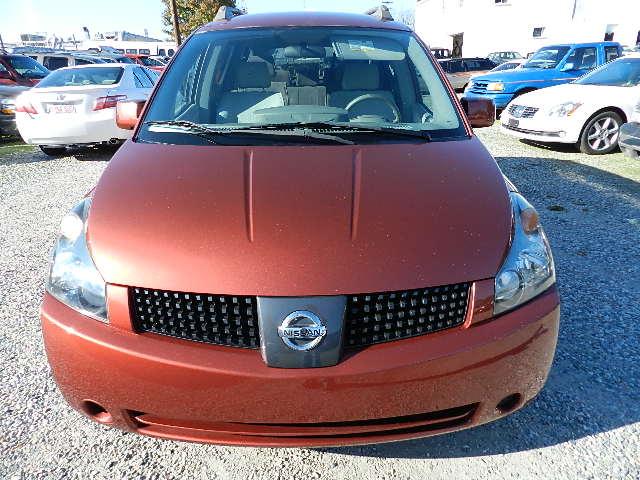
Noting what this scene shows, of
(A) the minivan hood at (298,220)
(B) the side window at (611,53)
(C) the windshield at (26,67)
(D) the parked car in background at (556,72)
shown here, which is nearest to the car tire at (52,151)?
(C) the windshield at (26,67)

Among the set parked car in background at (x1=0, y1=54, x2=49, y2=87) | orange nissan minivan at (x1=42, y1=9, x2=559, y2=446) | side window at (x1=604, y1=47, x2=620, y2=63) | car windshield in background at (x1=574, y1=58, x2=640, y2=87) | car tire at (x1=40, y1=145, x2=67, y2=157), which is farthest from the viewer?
side window at (x1=604, y1=47, x2=620, y2=63)

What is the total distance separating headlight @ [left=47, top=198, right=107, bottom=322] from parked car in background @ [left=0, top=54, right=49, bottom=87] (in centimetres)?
970

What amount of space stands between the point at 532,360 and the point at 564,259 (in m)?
2.47

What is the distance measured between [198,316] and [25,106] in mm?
7192

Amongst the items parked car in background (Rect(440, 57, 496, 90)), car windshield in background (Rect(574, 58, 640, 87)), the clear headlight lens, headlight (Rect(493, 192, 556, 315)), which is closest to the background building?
parked car in background (Rect(440, 57, 496, 90))

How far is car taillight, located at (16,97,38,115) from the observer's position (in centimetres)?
709

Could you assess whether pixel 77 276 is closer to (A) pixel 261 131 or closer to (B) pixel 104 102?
(A) pixel 261 131

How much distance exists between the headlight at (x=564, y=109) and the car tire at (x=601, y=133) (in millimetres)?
334

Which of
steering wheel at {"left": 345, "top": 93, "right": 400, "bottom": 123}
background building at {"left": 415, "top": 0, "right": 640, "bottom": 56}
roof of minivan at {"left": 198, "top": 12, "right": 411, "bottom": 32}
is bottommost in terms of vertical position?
steering wheel at {"left": 345, "top": 93, "right": 400, "bottom": 123}

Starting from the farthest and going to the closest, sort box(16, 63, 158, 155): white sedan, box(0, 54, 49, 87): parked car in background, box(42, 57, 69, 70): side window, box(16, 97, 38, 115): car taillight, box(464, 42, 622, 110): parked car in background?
box(42, 57, 69, 70): side window, box(464, 42, 622, 110): parked car in background, box(0, 54, 49, 87): parked car in background, box(16, 97, 38, 115): car taillight, box(16, 63, 158, 155): white sedan

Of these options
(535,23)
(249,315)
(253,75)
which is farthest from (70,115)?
(535,23)

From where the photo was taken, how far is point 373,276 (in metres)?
1.58

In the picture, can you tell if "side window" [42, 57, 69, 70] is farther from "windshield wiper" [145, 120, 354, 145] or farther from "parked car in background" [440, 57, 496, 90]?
"windshield wiper" [145, 120, 354, 145]

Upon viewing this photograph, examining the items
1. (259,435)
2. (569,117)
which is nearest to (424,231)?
(259,435)
